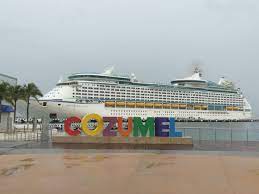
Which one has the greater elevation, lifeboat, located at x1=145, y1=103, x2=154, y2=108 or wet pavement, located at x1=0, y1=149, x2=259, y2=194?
lifeboat, located at x1=145, y1=103, x2=154, y2=108

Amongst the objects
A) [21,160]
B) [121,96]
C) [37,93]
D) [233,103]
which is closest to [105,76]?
[121,96]

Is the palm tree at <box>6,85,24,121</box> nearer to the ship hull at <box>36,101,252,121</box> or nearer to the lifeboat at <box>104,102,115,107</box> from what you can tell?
the ship hull at <box>36,101,252,121</box>

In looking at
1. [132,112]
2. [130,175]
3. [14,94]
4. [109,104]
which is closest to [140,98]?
→ [132,112]

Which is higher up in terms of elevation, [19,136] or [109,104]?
[109,104]

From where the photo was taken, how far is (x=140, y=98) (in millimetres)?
92875

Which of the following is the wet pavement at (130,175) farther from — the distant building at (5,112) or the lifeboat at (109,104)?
the lifeboat at (109,104)

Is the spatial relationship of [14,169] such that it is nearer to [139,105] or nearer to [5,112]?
[5,112]

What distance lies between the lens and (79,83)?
286 ft

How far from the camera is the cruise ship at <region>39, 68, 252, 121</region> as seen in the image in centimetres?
8475

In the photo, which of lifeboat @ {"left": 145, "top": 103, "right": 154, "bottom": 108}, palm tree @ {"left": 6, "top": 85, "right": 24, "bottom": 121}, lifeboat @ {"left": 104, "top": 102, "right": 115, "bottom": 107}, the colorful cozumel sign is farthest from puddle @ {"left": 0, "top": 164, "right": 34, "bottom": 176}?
lifeboat @ {"left": 145, "top": 103, "right": 154, "bottom": 108}

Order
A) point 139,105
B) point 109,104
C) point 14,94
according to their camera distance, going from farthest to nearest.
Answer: point 139,105 < point 109,104 < point 14,94

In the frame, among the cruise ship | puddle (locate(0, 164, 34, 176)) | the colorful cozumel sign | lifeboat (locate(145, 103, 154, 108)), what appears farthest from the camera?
lifeboat (locate(145, 103, 154, 108))

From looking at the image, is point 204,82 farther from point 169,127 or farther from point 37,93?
point 169,127

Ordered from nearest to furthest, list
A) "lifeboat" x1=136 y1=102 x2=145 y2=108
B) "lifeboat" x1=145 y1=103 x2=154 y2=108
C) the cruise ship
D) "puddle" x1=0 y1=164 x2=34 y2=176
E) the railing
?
1. "puddle" x1=0 y1=164 x2=34 y2=176
2. the railing
3. the cruise ship
4. "lifeboat" x1=136 y1=102 x2=145 y2=108
5. "lifeboat" x1=145 y1=103 x2=154 y2=108
